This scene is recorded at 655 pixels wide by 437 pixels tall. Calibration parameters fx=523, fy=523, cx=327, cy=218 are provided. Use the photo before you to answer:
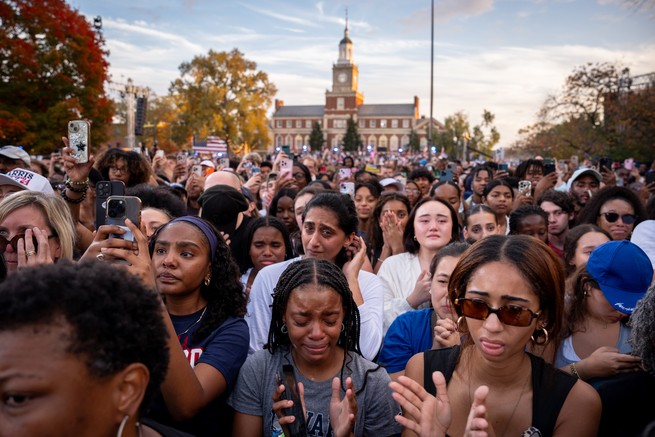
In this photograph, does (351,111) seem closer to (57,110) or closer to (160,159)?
(57,110)

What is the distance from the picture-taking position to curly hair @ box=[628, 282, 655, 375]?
2.23 meters

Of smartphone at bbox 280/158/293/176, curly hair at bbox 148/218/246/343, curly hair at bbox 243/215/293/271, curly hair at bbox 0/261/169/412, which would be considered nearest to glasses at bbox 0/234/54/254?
curly hair at bbox 148/218/246/343

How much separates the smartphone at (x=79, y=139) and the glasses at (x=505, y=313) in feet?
8.73

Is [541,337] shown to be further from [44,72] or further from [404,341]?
[44,72]

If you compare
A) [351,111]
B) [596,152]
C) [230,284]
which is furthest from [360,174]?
[351,111]

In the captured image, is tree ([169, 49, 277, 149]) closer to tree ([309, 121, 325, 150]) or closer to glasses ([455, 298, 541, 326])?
glasses ([455, 298, 541, 326])

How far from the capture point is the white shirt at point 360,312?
3.01m

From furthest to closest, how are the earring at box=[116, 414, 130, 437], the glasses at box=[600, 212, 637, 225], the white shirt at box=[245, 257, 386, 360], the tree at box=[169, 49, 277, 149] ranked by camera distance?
the tree at box=[169, 49, 277, 149]
the glasses at box=[600, 212, 637, 225]
the white shirt at box=[245, 257, 386, 360]
the earring at box=[116, 414, 130, 437]

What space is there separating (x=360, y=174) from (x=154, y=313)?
774cm

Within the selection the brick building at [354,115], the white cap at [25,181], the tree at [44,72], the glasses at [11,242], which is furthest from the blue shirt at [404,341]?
the brick building at [354,115]

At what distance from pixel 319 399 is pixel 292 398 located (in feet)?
0.44

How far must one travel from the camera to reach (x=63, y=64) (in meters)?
19.4

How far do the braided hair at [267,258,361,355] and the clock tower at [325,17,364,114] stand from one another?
11842 centimetres

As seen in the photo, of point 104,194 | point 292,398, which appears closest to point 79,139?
point 104,194
